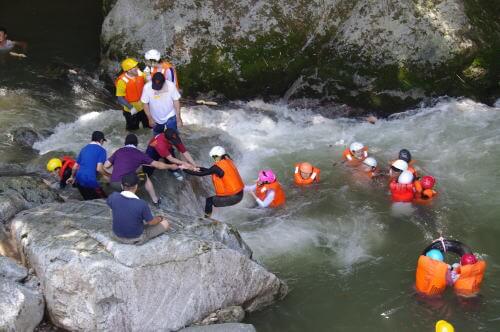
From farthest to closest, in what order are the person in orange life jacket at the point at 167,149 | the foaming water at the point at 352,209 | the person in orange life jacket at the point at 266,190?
1. the person in orange life jacket at the point at 266,190
2. the person in orange life jacket at the point at 167,149
3. the foaming water at the point at 352,209

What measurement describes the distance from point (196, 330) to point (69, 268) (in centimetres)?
172

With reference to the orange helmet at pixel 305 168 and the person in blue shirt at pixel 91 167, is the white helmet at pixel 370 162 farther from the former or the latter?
the person in blue shirt at pixel 91 167

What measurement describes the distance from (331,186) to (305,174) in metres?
0.68

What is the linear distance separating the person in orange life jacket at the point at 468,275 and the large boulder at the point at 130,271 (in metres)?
2.70

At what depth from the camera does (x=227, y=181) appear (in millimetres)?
9461

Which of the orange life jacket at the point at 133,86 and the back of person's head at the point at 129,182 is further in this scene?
the orange life jacket at the point at 133,86

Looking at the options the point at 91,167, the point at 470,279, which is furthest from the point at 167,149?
the point at 470,279

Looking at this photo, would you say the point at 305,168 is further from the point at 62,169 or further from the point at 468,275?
the point at 62,169

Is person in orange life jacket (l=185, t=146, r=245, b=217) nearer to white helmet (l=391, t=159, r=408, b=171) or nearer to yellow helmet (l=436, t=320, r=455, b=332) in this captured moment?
white helmet (l=391, t=159, r=408, b=171)

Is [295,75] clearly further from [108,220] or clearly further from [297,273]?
[108,220]

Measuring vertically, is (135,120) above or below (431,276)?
above

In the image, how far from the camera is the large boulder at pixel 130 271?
684 cm

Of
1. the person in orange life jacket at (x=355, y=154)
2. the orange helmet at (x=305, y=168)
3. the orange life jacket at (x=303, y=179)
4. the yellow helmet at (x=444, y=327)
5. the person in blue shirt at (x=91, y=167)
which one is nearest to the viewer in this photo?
the yellow helmet at (x=444, y=327)

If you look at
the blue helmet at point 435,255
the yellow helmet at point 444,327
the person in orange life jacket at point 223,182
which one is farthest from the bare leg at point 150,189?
the yellow helmet at point 444,327
